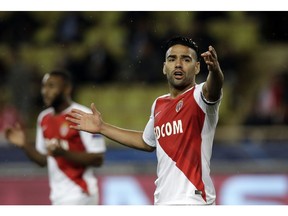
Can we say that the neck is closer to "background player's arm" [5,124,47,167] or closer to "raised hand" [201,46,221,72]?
"raised hand" [201,46,221,72]

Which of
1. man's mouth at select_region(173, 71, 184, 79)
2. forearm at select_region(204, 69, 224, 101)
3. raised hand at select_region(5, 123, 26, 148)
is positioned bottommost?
raised hand at select_region(5, 123, 26, 148)

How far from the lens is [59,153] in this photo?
7809mm

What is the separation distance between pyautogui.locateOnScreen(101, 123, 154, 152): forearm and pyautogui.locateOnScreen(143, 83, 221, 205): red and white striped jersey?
0.41 m

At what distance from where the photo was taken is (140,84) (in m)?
14.1

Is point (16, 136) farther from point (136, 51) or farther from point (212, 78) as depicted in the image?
point (136, 51)

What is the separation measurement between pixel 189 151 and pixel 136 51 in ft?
27.5

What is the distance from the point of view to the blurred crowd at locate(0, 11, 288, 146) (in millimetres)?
13547

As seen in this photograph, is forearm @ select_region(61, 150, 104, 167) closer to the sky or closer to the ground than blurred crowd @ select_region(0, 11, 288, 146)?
closer to the ground

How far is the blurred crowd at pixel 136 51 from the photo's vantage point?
13.5m

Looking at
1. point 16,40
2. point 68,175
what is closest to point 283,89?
point 16,40

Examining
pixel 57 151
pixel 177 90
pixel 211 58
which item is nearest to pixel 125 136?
pixel 177 90

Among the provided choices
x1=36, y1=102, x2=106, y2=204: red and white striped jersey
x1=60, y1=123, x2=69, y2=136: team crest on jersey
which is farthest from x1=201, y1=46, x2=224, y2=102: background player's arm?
x1=60, y1=123, x2=69, y2=136: team crest on jersey

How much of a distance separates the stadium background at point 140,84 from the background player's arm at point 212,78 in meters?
5.71

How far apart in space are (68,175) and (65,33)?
686 cm
